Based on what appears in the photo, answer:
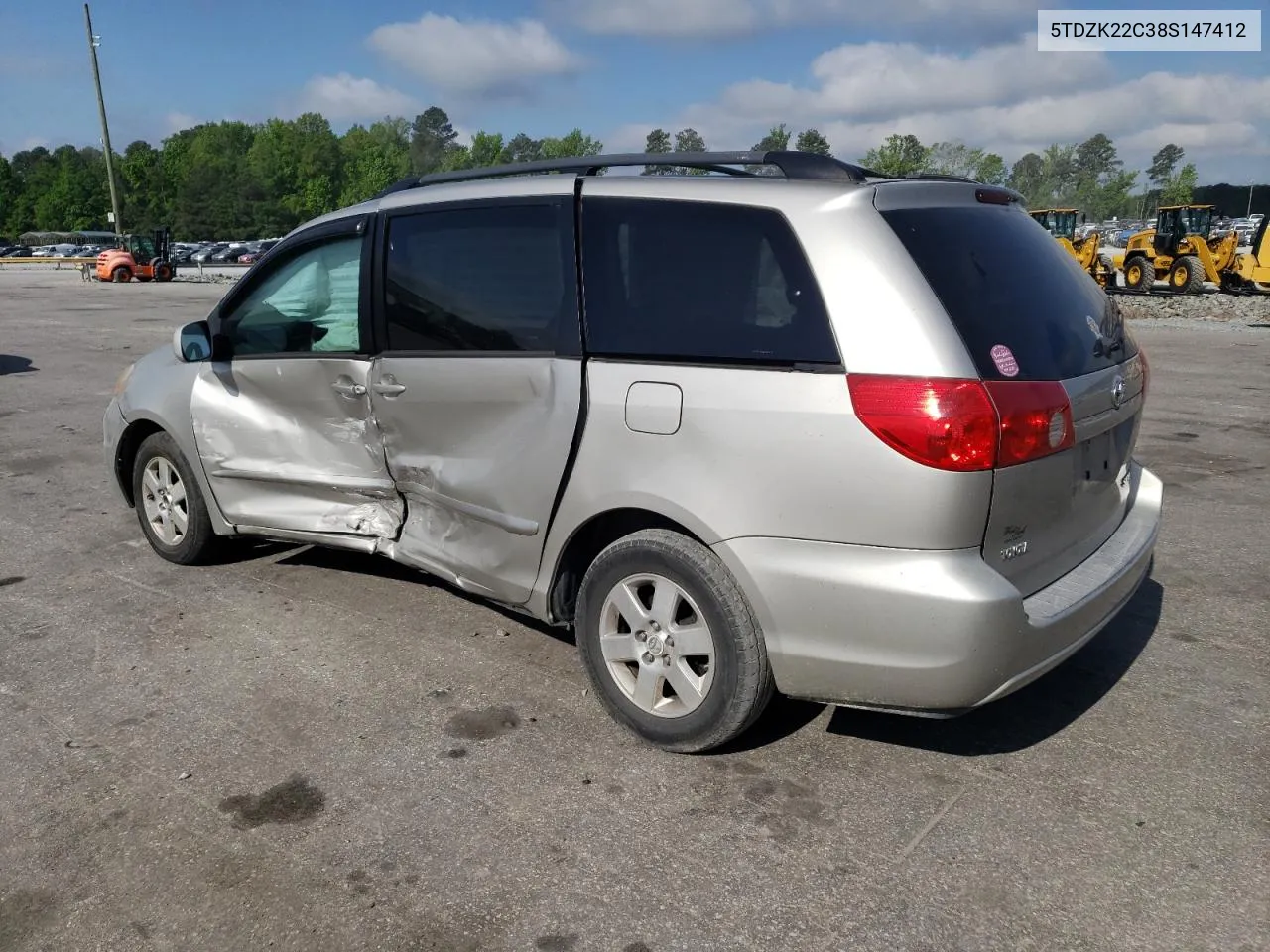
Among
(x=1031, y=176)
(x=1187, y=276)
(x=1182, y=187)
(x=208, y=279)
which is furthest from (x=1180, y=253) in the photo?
(x=1031, y=176)

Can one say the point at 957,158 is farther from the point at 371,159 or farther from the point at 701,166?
the point at 701,166

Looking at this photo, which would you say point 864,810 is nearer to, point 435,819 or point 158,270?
point 435,819

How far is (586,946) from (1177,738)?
2.13 meters

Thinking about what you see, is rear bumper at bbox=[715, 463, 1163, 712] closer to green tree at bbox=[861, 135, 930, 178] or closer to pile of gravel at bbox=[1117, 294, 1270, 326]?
pile of gravel at bbox=[1117, 294, 1270, 326]

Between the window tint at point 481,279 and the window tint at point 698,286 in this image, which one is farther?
the window tint at point 481,279

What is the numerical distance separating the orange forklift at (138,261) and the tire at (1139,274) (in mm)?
33082

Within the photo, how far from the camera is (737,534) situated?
311 cm

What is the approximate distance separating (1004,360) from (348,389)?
103 inches

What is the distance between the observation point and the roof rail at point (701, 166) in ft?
10.8

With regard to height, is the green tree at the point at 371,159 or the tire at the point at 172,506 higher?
A: the green tree at the point at 371,159

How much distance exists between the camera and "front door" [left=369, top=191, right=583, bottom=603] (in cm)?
361

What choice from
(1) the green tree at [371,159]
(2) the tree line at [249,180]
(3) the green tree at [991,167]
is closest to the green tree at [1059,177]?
(2) the tree line at [249,180]

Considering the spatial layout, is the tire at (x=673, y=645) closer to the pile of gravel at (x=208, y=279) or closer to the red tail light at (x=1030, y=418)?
the red tail light at (x=1030, y=418)

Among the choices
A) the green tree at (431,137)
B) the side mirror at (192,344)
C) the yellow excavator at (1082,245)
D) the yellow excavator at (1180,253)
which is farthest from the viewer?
the green tree at (431,137)
